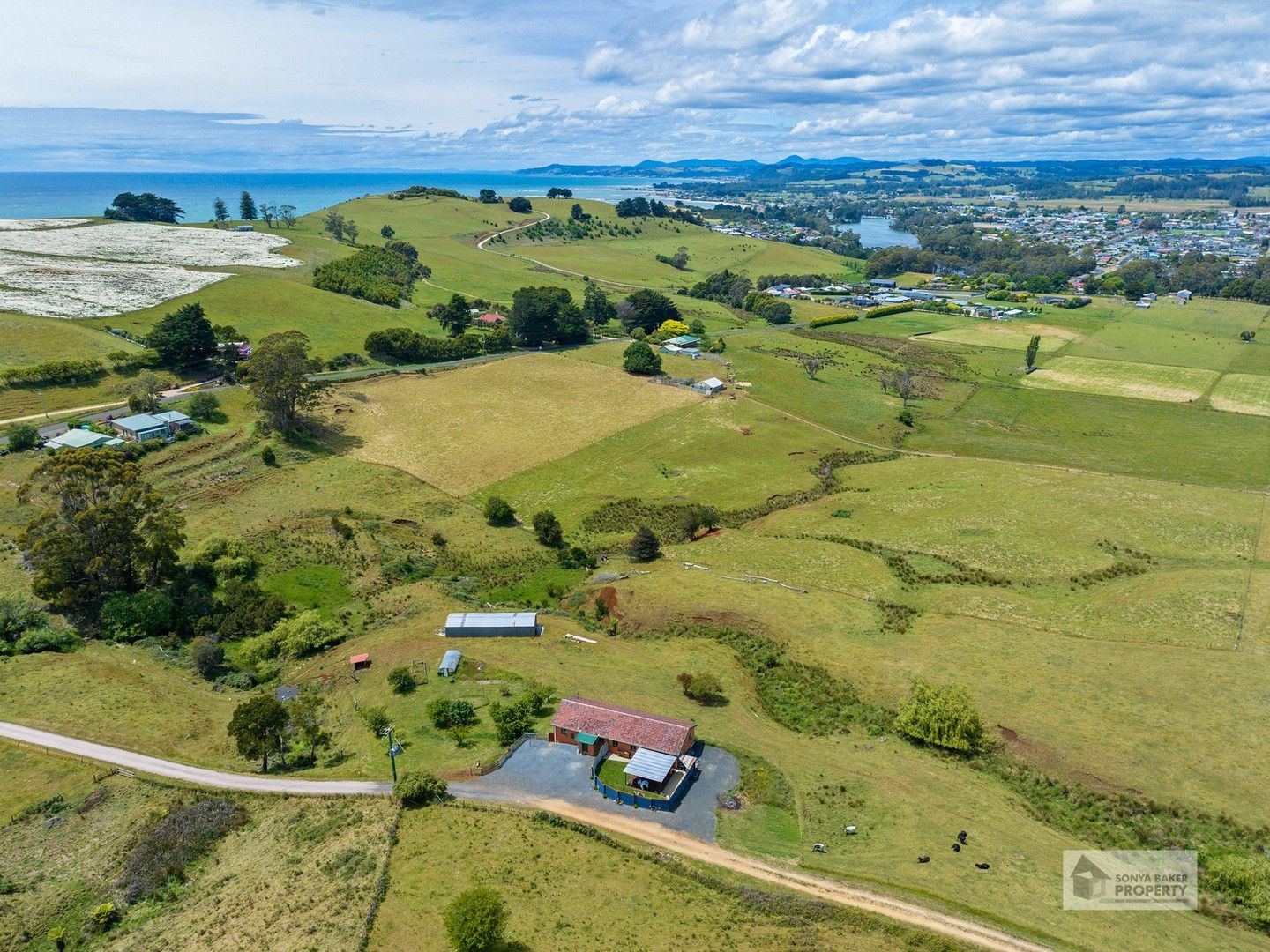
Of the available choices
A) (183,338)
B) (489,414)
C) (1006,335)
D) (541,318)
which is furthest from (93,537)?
(1006,335)

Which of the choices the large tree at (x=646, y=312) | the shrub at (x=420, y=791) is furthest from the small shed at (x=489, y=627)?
the large tree at (x=646, y=312)

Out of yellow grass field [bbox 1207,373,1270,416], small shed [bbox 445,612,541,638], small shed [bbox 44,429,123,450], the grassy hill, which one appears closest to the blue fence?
the grassy hill

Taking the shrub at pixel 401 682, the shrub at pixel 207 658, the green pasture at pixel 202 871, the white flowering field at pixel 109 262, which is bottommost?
the shrub at pixel 207 658

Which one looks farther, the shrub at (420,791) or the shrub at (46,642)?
the shrub at (46,642)

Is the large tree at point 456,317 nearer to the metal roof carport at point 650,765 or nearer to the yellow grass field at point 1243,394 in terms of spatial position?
the metal roof carport at point 650,765

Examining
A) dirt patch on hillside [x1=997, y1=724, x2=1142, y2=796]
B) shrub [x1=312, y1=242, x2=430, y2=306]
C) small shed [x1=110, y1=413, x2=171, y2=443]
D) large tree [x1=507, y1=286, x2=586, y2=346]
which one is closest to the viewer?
dirt patch on hillside [x1=997, y1=724, x2=1142, y2=796]

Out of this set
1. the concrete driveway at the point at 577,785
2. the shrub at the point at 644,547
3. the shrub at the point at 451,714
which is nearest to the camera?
the concrete driveway at the point at 577,785

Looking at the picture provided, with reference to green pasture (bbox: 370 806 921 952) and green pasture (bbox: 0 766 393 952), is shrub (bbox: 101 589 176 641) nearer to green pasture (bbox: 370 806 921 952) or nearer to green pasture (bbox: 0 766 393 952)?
green pasture (bbox: 0 766 393 952)
